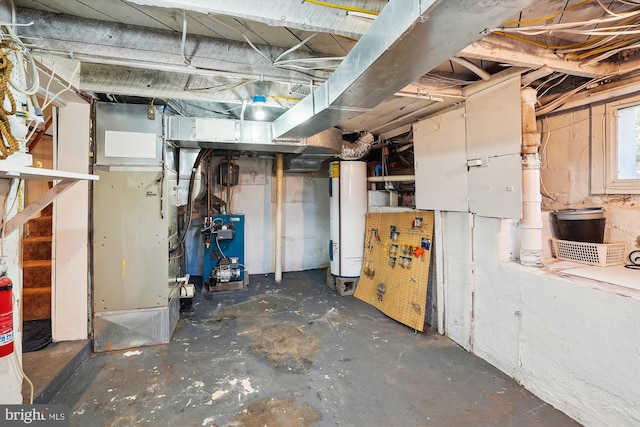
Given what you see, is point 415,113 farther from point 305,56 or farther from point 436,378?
A: point 436,378

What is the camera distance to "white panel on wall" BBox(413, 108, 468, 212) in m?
2.37

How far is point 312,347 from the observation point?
2.40 m

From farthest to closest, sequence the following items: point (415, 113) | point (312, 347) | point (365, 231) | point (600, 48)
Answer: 1. point (365, 231)
2. point (415, 113)
3. point (312, 347)
4. point (600, 48)

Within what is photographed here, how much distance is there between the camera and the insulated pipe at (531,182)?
1.93 metres

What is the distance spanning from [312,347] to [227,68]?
2.22m

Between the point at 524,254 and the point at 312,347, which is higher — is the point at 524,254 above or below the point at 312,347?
above

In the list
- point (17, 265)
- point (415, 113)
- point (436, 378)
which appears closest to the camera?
point (17, 265)

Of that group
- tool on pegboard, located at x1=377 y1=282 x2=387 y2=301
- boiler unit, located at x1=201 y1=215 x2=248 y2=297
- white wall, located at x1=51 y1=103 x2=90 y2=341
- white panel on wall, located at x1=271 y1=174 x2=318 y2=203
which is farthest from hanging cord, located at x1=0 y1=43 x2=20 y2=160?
white panel on wall, located at x1=271 y1=174 x2=318 y2=203

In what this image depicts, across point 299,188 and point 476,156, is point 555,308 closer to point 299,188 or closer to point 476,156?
point 476,156

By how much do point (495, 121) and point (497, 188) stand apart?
0.49 meters

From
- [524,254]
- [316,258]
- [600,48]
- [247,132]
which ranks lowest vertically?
[316,258]

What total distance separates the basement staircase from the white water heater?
10.2ft

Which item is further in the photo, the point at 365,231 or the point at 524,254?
the point at 365,231

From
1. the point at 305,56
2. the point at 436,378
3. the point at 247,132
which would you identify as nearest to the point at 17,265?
the point at 247,132
